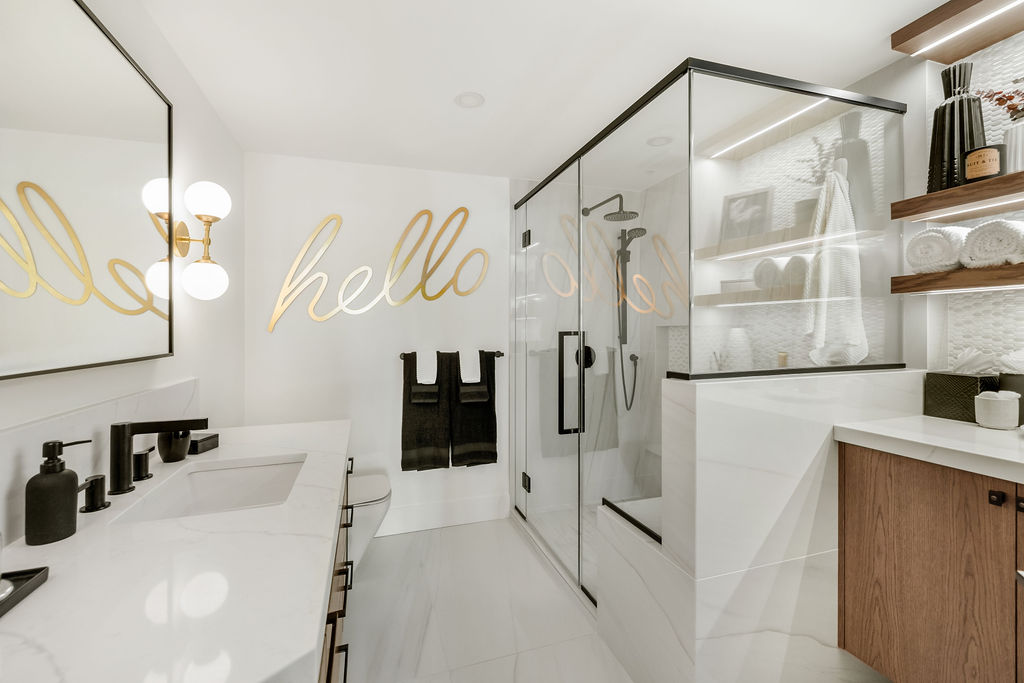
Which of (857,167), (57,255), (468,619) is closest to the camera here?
(57,255)

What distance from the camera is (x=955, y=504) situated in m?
1.16

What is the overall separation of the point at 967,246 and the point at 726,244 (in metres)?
0.78

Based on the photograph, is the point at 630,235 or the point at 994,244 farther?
the point at 630,235

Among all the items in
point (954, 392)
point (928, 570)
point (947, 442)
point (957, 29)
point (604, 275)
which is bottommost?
point (928, 570)

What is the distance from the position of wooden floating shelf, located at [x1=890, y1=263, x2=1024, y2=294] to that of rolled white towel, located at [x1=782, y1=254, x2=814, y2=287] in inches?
16.4

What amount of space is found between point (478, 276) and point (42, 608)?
2522mm

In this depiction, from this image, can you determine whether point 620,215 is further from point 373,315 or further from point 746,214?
point 373,315

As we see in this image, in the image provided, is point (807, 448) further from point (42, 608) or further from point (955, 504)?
point (42, 608)

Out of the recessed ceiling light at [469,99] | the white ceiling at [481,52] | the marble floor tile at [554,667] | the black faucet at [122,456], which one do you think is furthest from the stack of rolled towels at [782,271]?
the black faucet at [122,456]

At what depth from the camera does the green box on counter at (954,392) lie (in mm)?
1437

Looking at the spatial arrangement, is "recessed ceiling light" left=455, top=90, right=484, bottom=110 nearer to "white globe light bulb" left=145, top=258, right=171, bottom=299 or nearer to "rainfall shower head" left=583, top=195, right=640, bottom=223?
"rainfall shower head" left=583, top=195, right=640, bottom=223

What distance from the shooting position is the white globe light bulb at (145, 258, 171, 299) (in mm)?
1386

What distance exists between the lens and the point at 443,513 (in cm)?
293

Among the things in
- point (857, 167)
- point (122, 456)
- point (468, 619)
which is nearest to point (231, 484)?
point (122, 456)
